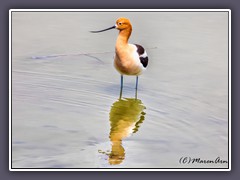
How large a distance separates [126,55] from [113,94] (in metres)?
0.53

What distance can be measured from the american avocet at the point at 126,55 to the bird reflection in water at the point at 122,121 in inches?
15.6

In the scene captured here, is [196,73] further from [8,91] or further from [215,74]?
[8,91]

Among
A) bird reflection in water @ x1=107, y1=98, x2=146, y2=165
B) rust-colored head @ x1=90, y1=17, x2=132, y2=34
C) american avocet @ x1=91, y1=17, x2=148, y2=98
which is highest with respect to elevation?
rust-colored head @ x1=90, y1=17, x2=132, y2=34

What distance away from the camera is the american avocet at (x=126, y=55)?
955cm

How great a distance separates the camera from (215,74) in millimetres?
10211

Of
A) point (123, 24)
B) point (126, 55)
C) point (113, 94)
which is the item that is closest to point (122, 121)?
point (113, 94)

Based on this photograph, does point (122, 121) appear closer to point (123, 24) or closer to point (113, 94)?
point (113, 94)

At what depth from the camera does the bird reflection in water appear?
26.7 ft

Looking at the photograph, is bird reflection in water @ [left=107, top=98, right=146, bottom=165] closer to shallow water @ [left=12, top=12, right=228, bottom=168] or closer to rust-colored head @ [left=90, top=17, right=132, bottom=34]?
shallow water @ [left=12, top=12, right=228, bottom=168]

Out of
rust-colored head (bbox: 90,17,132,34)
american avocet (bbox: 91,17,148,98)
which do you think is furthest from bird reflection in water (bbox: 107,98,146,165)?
rust-colored head (bbox: 90,17,132,34)

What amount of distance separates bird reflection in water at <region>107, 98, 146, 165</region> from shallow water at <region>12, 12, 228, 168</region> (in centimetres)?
1

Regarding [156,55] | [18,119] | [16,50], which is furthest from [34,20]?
[18,119]

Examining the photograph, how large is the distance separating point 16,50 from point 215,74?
2789 mm

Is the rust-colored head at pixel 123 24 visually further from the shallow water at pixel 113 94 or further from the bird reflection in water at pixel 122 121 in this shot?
the bird reflection in water at pixel 122 121
